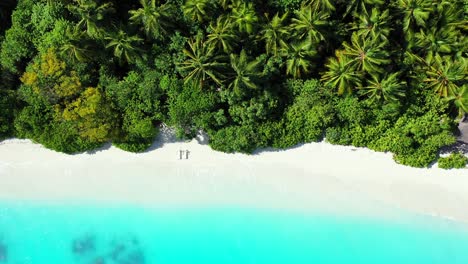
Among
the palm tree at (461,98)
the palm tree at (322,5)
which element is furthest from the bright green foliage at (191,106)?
the palm tree at (461,98)

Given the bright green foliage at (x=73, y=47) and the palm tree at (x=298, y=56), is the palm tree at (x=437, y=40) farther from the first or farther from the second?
the bright green foliage at (x=73, y=47)

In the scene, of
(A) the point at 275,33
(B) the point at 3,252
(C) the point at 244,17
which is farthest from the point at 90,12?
(B) the point at 3,252

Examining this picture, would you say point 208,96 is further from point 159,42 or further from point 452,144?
point 452,144

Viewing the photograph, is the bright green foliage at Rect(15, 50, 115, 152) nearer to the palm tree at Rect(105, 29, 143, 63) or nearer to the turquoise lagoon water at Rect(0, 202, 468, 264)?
the palm tree at Rect(105, 29, 143, 63)

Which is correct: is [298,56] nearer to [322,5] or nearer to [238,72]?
[322,5]

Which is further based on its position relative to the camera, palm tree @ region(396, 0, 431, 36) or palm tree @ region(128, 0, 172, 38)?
palm tree @ region(128, 0, 172, 38)

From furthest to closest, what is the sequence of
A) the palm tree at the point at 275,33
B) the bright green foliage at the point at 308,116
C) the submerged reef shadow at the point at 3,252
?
the submerged reef shadow at the point at 3,252 < the bright green foliage at the point at 308,116 < the palm tree at the point at 275,33

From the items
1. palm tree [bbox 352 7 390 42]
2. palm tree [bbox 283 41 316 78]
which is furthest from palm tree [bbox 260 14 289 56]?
palm tree [bbox 352 7 390 42]
